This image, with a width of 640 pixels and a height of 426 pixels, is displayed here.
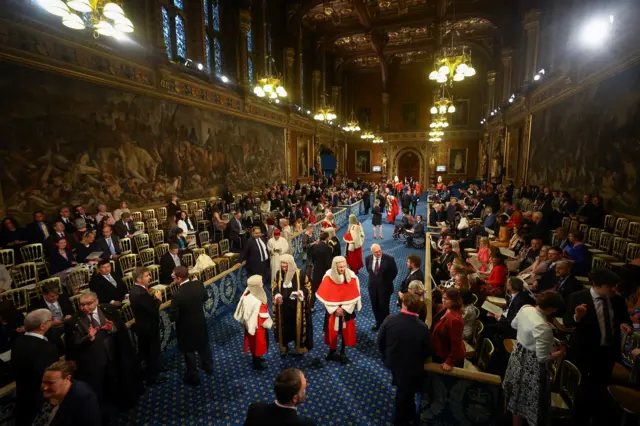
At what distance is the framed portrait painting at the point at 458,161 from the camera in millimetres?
28914

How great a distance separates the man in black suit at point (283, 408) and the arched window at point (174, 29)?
464 inches

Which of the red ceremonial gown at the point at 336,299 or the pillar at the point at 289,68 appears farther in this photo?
the pillar at the point at 289,68

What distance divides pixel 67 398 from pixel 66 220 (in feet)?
21.8

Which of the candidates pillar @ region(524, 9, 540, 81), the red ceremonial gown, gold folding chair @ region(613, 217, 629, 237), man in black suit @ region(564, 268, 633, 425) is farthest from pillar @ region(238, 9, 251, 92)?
man in black suit @ region(564, 268, 633, 425)

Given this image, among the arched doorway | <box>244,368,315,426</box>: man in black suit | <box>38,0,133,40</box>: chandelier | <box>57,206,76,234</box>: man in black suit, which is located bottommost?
<box>244,368,315,426</box>: man in black suit

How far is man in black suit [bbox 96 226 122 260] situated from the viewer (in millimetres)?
6586

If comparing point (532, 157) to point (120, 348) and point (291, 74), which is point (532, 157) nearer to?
point (291, 74)

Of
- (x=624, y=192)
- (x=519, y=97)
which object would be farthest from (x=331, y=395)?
(x=519, y=97)

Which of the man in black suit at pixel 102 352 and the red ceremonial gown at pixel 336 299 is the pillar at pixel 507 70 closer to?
the red ceremonial gown at pixel 336 299

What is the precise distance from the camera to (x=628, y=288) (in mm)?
4488

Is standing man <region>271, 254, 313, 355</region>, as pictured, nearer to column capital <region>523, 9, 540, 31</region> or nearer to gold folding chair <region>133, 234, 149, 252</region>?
gold folding chair <region>133, 234, 149, 252</region>

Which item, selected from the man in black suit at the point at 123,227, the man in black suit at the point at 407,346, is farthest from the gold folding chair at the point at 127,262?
the man in black suit at the point at 407,346

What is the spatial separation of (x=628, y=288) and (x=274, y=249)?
5.65m

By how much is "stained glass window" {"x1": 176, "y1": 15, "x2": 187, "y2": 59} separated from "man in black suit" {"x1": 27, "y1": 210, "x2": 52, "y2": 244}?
7569 millimetres
